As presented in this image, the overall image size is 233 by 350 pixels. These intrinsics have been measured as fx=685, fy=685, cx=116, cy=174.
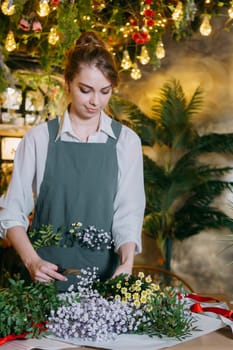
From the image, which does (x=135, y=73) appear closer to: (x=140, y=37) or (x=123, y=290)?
(x=140, y=37)

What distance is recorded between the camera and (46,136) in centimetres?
286

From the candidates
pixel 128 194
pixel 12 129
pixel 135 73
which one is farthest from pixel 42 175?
pixel 12 129

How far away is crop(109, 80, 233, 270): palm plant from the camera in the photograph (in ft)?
21.5

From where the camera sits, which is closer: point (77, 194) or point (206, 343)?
point (206, 343)

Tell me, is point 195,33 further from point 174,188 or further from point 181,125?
point 174,188

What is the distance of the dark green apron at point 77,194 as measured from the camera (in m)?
2.82

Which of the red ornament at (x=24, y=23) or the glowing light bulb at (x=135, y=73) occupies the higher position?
the red ornament at (x=24, y=23)

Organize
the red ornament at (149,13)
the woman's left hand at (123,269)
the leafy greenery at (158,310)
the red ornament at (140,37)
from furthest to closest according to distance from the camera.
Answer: the red ornament at (140,37) → the red ornament at (149,13) → the woman's left hand at (123,269) → the leafy greenery at (158,310)

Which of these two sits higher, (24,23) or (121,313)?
(24,23)

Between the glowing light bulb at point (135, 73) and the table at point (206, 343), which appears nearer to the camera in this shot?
the table at point (206, 343)

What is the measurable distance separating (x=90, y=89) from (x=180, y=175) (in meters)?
3.96

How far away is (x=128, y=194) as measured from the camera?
9.36 ft

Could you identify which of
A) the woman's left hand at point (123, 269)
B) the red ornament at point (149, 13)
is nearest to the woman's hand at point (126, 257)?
the woman's left hand at point (123, 269)

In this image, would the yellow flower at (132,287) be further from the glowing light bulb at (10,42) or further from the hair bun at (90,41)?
the glowing light bulb at (10,42)
